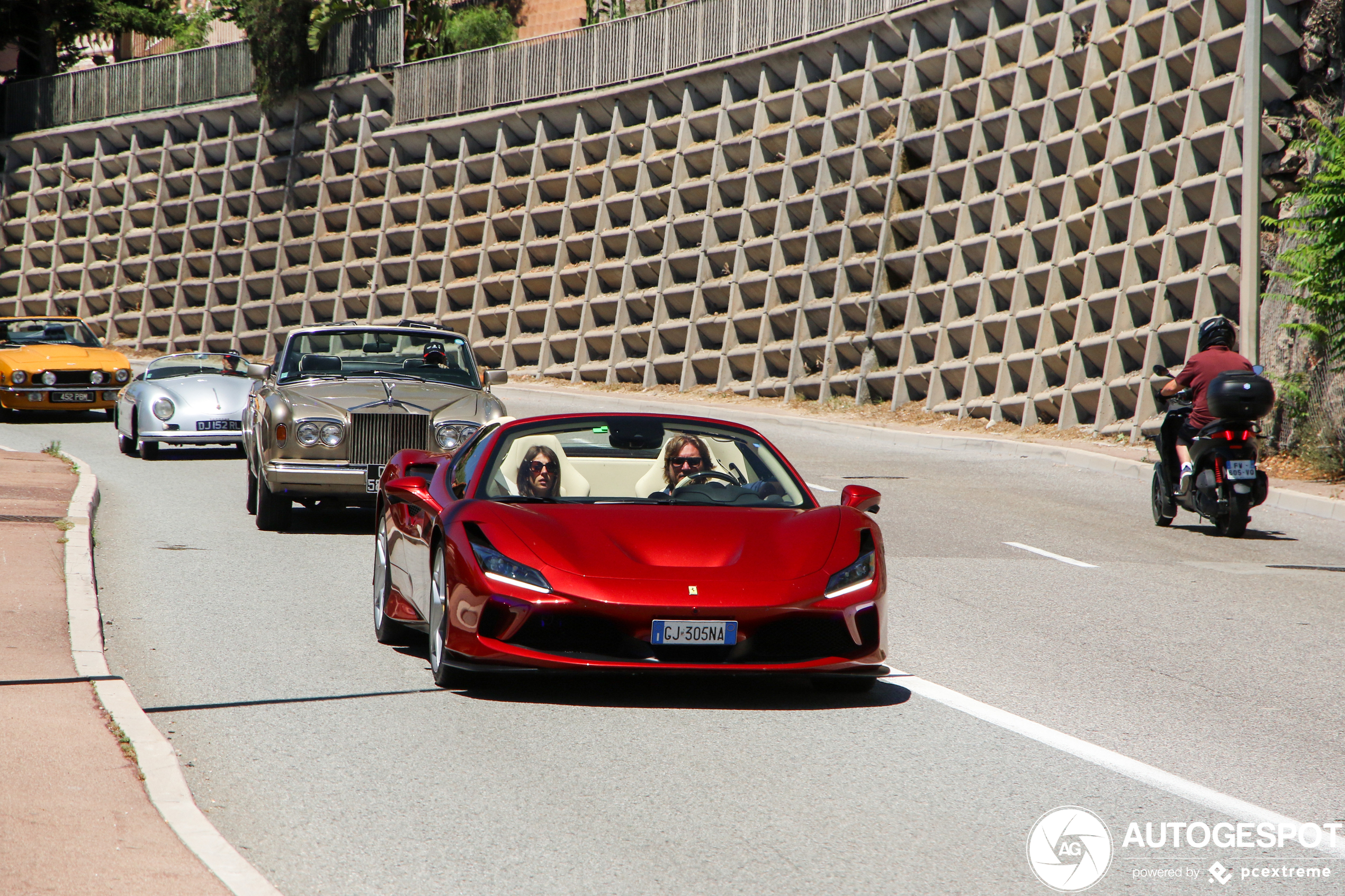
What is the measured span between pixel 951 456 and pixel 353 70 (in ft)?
83.4

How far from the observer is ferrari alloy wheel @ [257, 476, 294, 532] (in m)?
13.0

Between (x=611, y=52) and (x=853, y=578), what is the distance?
30.9m

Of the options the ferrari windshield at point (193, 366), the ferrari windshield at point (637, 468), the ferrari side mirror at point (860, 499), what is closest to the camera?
the ferrari side mirror at point (860, 499)

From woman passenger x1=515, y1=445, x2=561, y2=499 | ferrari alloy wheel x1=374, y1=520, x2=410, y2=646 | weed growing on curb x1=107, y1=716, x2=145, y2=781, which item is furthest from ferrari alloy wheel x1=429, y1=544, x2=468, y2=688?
weed growing on curb x1=107, y1=716, x2=145, y2=781

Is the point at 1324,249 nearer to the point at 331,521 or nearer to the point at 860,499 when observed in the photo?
the point at 331,521

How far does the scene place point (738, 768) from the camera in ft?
18.6

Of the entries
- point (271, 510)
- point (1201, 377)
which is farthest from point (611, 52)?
point (271, 510)

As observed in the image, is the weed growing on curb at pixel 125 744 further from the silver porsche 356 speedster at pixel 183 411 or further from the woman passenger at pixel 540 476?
the silver porsche 356 speedster at pixel 183 411

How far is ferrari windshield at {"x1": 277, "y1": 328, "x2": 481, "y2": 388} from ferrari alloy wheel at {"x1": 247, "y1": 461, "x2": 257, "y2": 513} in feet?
3.06

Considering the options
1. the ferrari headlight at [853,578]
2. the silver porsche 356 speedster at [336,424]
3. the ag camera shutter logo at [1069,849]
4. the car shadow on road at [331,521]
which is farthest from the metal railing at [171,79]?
the ag camera shutter logo at [1069,849]

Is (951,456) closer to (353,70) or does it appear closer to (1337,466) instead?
(1337,466)

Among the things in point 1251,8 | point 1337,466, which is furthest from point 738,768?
point 1251,8

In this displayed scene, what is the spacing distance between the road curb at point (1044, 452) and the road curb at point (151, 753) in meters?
10.8

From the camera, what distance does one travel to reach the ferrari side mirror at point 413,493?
761 centimetres
